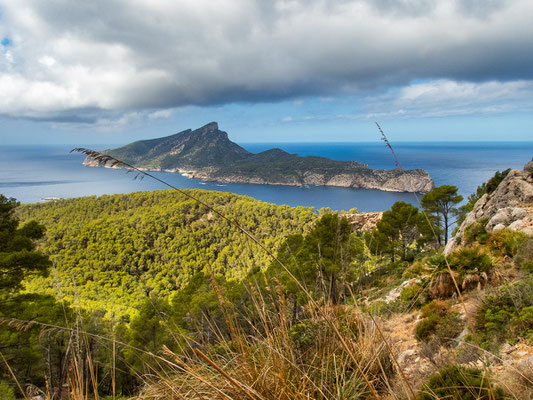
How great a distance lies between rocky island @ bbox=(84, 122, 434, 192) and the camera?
78750 millimetres

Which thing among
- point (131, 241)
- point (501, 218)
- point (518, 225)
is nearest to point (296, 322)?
point (518, 225)

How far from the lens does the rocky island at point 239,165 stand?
7875 cm

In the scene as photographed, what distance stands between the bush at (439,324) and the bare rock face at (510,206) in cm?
363

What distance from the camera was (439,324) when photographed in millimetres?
3516

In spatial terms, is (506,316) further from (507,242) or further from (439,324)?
(507,242)

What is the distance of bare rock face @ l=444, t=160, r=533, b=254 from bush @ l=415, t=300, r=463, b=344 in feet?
11.9

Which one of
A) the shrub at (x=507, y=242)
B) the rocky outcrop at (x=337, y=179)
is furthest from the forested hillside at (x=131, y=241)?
the rocky outcrop at (x=337, y=179)

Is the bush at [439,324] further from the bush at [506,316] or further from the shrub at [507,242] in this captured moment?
the shrub at [507,242]

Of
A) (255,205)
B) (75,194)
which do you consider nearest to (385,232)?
(255,205)

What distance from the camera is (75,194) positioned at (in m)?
65.3

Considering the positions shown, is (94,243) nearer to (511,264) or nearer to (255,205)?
(255,205)

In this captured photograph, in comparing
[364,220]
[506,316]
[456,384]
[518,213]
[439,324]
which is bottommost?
[364,220]

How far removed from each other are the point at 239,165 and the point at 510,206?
103654 mm

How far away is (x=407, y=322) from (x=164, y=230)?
119 ft
